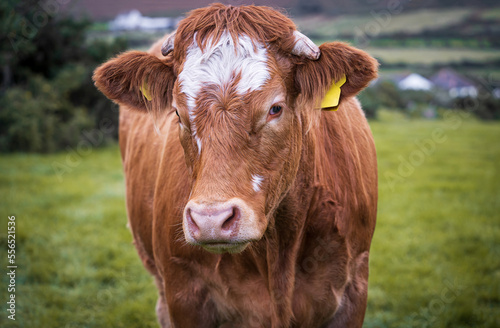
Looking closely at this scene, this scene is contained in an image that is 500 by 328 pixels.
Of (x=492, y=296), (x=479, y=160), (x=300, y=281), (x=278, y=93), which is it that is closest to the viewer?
(x=278, y=93)

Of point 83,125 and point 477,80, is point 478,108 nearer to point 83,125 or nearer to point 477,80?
point 477,80

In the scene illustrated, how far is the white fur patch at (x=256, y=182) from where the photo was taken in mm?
1743

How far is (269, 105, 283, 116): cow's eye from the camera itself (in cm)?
182

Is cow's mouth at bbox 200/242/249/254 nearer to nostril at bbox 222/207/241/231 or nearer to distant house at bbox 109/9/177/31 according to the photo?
nostril at bbox 222/207/241/231

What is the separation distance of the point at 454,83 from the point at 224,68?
47.0 feet

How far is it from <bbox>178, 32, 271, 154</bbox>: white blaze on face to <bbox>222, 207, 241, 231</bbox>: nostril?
347 mm

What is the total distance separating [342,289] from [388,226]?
447 cm

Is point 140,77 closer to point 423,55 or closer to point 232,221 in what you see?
point 232,221

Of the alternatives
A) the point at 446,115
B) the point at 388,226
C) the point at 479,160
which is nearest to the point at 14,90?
the point at 388,226

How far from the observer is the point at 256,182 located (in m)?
1.76

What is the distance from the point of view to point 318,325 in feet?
8.16

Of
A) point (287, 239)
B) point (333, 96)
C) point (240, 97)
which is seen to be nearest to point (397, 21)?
point (333, 96)

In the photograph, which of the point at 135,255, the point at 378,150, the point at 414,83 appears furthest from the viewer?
the point at 414,83

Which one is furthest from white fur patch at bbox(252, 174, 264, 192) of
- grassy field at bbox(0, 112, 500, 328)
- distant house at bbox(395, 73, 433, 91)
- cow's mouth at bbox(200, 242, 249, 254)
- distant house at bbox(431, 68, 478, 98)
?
distant house at bbox(395, 73, 433, 91)
